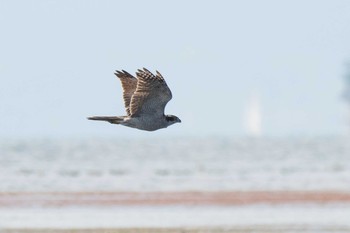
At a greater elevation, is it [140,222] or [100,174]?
[100,174]

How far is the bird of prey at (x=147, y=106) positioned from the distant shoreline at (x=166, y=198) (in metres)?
11.7

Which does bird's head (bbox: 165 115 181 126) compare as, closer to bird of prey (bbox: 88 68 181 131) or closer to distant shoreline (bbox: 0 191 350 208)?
bird of prey (bbox: 88 68 181 131)

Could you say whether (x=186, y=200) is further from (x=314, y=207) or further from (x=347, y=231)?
(x=347, y=231)

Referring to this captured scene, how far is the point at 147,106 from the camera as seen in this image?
75.0ft

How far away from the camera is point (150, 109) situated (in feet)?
74.9

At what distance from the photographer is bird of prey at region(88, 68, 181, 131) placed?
2242 centimetres

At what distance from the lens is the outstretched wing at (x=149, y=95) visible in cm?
2236

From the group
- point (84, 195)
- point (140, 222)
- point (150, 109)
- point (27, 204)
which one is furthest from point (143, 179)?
point (150, 109)

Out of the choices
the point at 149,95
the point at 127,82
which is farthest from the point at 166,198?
the point at 149,95

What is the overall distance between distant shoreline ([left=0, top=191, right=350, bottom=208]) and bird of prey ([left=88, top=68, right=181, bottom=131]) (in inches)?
460

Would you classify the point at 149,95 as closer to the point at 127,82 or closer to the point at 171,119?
the point at 171,119

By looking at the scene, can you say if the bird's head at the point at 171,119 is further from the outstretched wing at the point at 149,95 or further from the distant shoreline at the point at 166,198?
the distant shoreline at the point at 166,198

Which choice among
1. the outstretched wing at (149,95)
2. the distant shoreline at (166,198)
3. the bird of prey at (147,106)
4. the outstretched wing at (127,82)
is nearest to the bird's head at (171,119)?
the bird of prey at (147,106)

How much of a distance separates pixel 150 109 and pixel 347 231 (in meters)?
6.16
